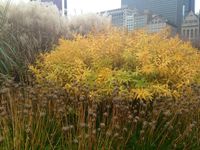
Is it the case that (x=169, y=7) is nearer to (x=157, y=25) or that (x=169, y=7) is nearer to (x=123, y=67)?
(x=157, y=25)

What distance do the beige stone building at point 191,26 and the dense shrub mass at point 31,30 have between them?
545cm

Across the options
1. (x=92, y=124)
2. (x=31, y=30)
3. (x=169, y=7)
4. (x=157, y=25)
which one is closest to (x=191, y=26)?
(x=169, y=7)

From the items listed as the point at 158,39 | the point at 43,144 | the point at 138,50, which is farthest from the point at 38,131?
the point at 158,39

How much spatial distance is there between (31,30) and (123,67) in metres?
2.59

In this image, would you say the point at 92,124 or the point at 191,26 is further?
the point at 191,26

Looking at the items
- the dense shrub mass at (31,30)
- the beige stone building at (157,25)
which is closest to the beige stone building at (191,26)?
the beige stone building at (157,25)

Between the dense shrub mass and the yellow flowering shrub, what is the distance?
808 millimetres

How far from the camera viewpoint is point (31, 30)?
20.0 feet

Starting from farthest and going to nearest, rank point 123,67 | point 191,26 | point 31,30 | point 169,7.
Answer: point 169,7, point 191,26, point 31,30, point 123,67

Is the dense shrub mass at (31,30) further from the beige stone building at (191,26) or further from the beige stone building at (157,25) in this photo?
the beige stone building at (191,26)

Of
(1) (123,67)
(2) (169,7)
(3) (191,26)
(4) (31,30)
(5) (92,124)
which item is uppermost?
(2) (169,7)

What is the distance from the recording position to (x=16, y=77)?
209 inches

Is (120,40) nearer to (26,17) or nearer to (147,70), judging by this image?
(147,70)

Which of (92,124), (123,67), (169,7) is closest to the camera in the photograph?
(92,124)
